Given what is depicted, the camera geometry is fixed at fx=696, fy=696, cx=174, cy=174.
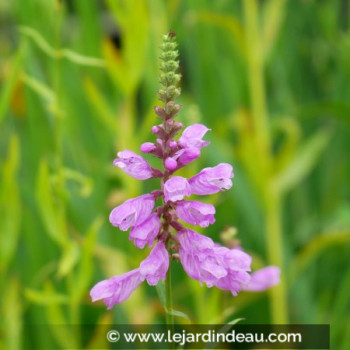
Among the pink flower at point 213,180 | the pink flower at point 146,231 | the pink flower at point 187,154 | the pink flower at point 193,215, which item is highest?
the pink flower at point 187,154

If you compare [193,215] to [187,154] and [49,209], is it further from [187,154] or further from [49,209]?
[49,209]

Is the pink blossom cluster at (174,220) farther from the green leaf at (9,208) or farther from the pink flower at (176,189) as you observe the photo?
the green leaf at (9,208)

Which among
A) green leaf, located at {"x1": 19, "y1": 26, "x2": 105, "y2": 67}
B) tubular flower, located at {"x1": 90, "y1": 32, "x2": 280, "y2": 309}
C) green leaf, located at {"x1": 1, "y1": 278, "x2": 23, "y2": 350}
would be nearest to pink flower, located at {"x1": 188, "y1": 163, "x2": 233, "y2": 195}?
tubular flower, located at {"x1": 90, "y1": 32, "x2": 280, "y2": 309}

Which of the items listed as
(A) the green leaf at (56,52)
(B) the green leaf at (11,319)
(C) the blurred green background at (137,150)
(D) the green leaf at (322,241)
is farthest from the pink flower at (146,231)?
(D) the green leaf at (322,241)

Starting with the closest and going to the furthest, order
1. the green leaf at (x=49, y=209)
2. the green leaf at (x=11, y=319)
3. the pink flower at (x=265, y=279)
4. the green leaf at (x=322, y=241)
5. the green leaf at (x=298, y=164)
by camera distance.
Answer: the pink flower at (x=265, y=279)
the green leaf at (x=49, y=209)
the green leaf at (x=11, y=319)
the green leaf at (x=322, y=241)
the green leaf at (x=298, y=164)

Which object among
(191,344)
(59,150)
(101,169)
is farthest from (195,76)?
(191,344)

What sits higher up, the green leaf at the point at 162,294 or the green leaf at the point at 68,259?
the green leaf at the point at 68,259

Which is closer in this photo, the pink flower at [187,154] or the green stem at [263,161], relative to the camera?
the pink flower at [187,154]

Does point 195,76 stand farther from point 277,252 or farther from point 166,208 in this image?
point 166,208
